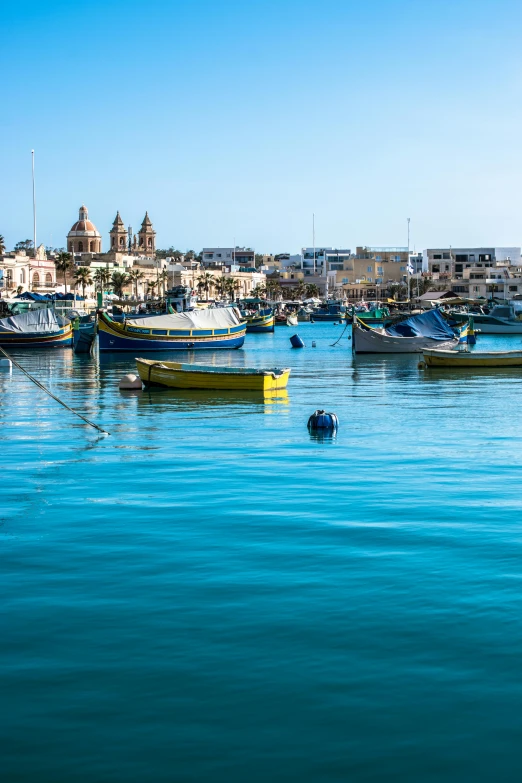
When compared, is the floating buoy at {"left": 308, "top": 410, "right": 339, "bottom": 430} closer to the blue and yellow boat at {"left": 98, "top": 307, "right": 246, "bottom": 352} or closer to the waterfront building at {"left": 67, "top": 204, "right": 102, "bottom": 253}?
the blue and yellow boat at {"left": 98, "top": 307, "right": 246, "bottom": 352}

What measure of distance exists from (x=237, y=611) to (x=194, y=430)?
48.4 feet

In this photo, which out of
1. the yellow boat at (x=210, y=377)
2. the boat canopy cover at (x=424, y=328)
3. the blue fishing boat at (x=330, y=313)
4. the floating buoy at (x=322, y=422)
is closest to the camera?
the floating buoy at (x=322, y=422)

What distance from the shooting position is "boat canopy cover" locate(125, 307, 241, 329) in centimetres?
6347

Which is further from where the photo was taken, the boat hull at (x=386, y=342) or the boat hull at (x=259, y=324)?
the boat hull at (x=259, y=324)

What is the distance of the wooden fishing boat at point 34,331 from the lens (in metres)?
67.4

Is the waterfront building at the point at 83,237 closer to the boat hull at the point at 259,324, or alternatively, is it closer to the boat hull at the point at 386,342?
the boat hull at the point at 259,324

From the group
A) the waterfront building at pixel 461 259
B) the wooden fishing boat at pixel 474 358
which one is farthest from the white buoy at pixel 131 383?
the waterfront building at pixel 461 259

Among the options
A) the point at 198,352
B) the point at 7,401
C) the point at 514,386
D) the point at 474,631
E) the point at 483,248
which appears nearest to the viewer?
the point at 474,631

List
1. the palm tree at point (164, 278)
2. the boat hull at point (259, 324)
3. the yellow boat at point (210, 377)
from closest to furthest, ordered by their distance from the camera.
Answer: the yellow boat at point (210, 377)
the boat hull at point (259, 324)
the palm tree at point (164, 278)

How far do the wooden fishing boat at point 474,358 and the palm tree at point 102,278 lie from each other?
10424 centimetres

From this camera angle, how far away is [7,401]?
3206 cm

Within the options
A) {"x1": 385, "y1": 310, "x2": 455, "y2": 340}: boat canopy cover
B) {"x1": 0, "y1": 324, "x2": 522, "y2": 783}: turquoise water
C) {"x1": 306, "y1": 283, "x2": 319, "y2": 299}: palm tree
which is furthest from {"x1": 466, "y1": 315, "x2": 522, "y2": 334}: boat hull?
{"x1": 306, "y1": 283, "x2": 319, "y2": 299}: palm tree

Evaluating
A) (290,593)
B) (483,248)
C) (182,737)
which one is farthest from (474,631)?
(483,248)

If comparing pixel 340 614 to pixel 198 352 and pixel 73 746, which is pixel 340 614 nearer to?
pixel 73 746
